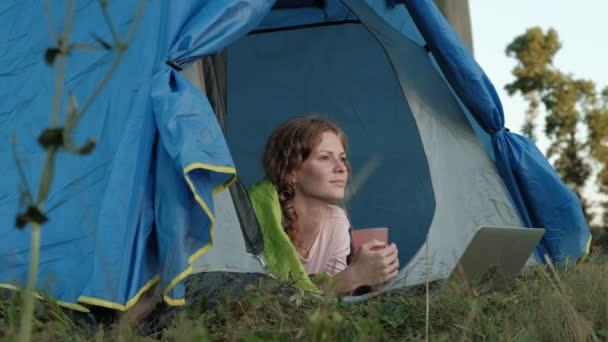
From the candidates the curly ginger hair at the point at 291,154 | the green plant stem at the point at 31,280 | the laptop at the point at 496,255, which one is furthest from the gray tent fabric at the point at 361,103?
the green plant stem at the point at 31,280

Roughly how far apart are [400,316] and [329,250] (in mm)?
871

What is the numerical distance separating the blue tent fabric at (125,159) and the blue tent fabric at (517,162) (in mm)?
816

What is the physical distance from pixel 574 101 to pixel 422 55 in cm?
1046

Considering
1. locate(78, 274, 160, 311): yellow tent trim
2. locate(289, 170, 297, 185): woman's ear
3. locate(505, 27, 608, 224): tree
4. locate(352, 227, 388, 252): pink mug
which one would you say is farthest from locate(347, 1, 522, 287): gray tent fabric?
locate(505, 27, 608, 224): tree

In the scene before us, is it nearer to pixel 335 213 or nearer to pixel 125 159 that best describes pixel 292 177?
pixel 335 213

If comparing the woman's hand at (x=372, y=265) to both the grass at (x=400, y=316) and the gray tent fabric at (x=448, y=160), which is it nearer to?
the grass at (x=400, y=316)

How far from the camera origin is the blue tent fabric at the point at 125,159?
7.97ft

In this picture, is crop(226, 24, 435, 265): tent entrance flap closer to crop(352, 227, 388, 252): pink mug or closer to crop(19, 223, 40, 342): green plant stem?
crop(352, 227, 388, 252): pink mug

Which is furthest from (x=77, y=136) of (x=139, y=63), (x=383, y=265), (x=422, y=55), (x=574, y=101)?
(x=574, y=101)

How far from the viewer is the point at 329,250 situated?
314cm

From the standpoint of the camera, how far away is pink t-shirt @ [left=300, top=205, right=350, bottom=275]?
10.2 feet

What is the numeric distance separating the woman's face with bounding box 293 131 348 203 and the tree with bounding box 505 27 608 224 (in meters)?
9.64

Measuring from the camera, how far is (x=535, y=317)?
6.87 feet

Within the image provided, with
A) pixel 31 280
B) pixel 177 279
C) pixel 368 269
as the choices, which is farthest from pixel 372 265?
pixel 31 280
